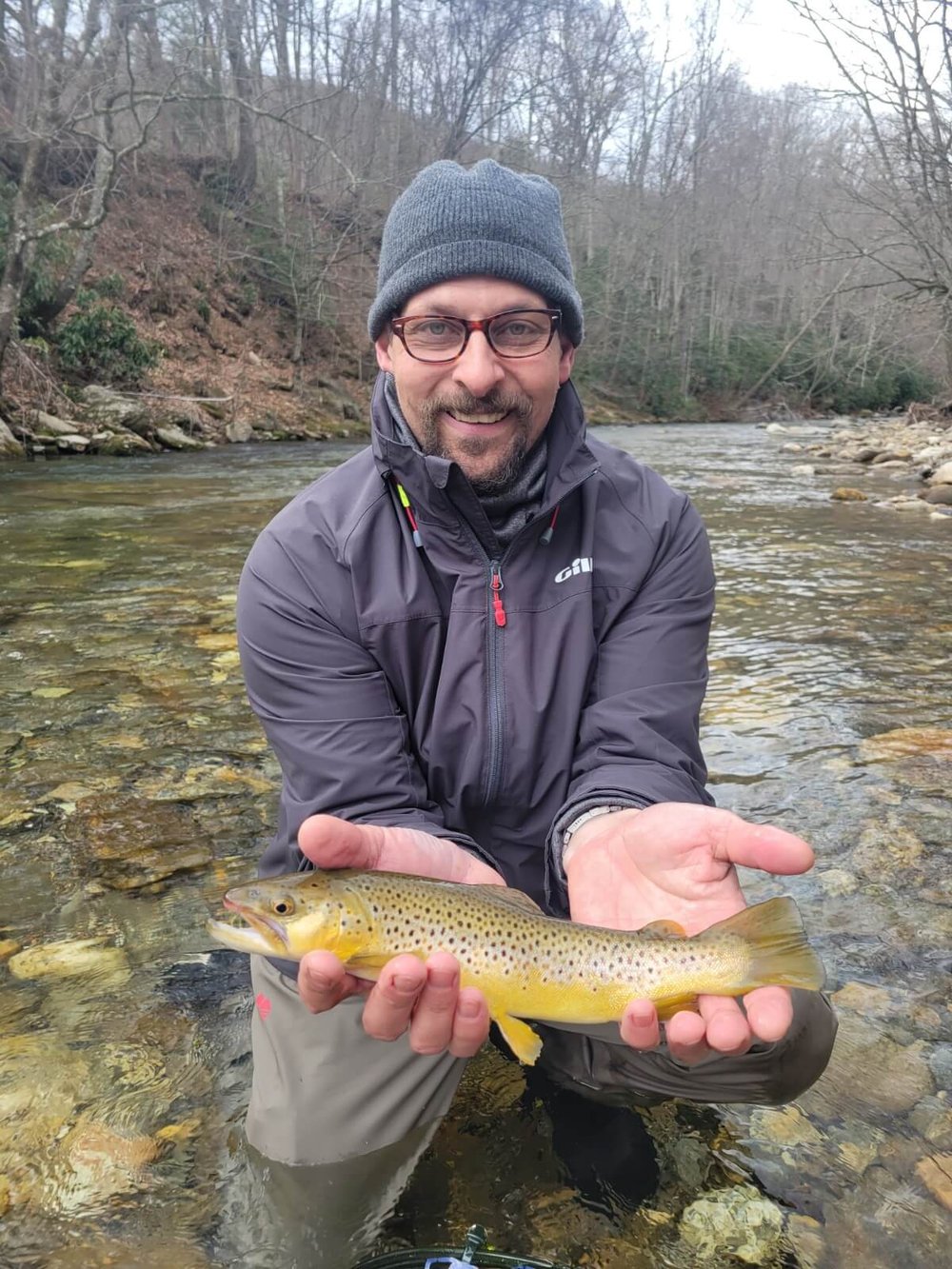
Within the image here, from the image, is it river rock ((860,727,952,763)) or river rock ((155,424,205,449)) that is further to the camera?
river rock ((155,424,205,449))

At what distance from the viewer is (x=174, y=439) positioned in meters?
19.5

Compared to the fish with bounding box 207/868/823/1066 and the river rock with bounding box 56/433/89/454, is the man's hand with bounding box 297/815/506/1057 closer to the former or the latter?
the fish with bounding box 207/868/823/1066

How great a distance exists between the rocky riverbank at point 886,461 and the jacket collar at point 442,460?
11.3 m

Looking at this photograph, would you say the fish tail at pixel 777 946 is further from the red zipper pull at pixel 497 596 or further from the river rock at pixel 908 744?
the river rock at pixel 908 744

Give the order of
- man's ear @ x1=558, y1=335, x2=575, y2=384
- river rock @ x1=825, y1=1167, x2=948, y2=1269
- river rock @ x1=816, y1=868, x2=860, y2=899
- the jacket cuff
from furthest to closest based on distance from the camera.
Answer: river rock @ x1=816, y1=868, x2=860, y2=899, man's ear @ x1=558, y1=335, x2=575, y2=384, the jacket cuff, river rock @ x1=825, y1=1167, x2=948, y2=1269

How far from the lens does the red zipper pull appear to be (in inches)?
101

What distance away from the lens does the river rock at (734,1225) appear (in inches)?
83.7

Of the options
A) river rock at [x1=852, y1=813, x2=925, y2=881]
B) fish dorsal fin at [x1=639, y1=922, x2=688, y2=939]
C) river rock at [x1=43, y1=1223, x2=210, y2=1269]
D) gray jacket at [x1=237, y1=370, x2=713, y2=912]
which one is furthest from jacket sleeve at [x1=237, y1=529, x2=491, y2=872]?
river rock at [x1=852, y1=813, x2=925, y2=881]

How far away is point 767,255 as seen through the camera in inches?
1944

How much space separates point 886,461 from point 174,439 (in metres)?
14.4

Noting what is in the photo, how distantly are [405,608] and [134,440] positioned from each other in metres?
17.4

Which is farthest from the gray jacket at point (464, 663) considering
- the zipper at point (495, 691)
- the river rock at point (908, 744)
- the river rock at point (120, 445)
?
the river rock at point (120, 445)

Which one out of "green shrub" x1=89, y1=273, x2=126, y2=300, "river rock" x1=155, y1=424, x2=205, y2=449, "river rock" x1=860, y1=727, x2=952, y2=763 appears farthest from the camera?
"green shrub" x1=89, y1=273, x2=126, y2=300

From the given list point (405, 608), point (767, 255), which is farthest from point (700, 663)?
point (767, 255)
